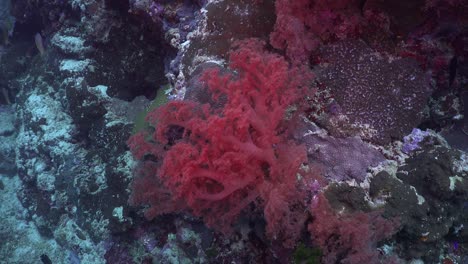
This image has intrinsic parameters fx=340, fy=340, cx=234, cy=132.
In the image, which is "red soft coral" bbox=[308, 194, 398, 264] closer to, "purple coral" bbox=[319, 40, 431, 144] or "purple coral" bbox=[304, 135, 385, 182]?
"purple coral" bbox=[304, 135, 385, 182]

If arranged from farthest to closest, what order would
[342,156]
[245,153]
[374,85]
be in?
[374,85] < [342,156] < [245,153]

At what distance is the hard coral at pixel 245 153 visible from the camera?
2438 millimetres

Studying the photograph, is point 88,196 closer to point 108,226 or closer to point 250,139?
point 108,226

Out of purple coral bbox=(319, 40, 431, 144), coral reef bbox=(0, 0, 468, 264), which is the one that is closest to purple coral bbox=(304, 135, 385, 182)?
coral reef bbox=(0, 0, 468, 264)

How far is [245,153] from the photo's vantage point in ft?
8.13

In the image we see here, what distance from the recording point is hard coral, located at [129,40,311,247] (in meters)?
2.44

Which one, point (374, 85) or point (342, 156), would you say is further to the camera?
→ point (374, 85)

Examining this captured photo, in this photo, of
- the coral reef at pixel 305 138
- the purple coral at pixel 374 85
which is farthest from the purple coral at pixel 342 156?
the purple coral at pixel 374 85

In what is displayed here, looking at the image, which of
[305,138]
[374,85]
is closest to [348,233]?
[305,138]

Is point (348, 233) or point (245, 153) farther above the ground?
point (245, 153)

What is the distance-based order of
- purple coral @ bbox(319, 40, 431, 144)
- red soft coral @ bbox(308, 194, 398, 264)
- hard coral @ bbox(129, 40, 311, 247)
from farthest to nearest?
purple coral @ bbox(319, 40, 431, 144), hard coral @ bbox(129, 40, 311, 247), red soft coral @ bbox(308, 194, 398, 264)

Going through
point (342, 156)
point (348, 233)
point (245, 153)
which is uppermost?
point (245, 153)

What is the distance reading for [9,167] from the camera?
800 cm

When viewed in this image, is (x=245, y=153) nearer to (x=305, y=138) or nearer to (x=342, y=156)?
(x=305, y=138)
